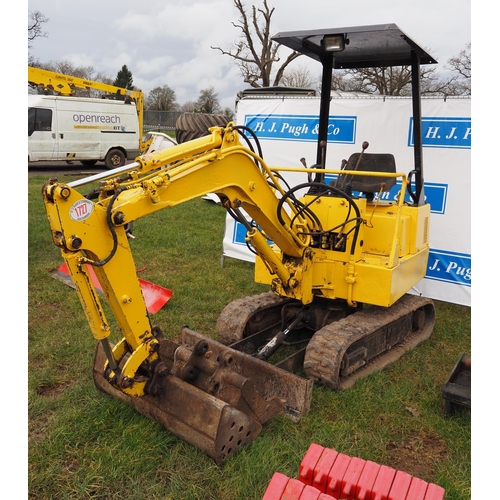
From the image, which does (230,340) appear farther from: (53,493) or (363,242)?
(53,493)

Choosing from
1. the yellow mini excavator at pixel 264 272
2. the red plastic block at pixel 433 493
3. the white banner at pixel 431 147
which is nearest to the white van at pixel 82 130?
the white banner at pixel 431 147

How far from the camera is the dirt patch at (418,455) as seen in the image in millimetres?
3471

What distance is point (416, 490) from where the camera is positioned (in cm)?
→ 264

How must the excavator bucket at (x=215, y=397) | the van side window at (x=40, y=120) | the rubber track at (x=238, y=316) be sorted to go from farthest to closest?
the van side window at (x=40, y=120) → the rubber track at (x=238, y=316) → the excavator bucket at (x=215, y=397)

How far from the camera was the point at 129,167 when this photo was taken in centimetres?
329

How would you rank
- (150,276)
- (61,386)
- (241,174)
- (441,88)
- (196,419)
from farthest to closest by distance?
(441,88)
(150,276)
(61,386)
(241,174)
(196,419)

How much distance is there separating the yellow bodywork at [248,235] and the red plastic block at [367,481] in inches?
61.0

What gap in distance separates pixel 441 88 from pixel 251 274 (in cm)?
1848

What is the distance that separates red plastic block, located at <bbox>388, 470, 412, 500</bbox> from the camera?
2643mm

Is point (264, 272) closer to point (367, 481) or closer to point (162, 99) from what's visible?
point (367, 481)

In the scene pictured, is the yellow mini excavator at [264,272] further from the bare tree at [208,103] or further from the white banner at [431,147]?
the bare tree at [208,103]

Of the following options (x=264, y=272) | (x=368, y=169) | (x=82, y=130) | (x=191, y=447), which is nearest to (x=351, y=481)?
(x=191, y=447)

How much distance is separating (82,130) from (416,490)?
17679mm

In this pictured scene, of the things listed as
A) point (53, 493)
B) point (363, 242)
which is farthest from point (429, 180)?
point (53, 493)
